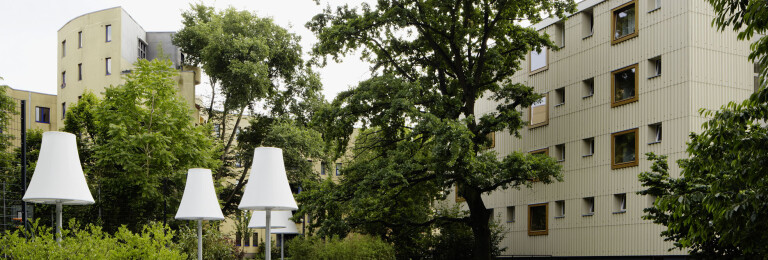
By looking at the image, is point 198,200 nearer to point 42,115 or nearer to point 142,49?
point 142,49

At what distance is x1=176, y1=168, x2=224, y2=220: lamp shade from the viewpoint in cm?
1290

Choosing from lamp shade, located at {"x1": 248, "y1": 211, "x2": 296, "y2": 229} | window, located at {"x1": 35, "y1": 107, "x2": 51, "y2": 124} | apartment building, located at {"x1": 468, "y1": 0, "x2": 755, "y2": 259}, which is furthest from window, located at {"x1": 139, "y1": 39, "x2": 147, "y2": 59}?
lamp shade, located at {"x1": 248, "y1": 211, "x2": 296, "y2": 229}

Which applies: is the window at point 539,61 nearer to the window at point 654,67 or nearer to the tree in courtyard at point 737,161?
the window at point 654,67

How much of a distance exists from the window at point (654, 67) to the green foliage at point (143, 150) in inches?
553

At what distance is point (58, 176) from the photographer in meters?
10.2

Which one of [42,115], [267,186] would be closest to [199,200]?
[267,186]

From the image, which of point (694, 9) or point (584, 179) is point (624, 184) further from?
point (694, 9)

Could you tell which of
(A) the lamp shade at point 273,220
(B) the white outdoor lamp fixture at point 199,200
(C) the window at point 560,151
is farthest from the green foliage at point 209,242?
(C) the window at point 560,151

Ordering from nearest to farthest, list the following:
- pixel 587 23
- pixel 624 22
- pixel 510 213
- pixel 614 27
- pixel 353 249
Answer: pixel 624 22 → pixel 614 27 → pixel 353 249 → pixel 587 23 → pixel 510 213

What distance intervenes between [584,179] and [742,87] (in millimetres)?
5863

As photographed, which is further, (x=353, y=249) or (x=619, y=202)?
(x=353, y=249)

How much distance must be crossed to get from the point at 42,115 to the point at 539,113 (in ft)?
120

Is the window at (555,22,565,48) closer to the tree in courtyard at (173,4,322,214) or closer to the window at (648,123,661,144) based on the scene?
the window at (648,123,661,144)

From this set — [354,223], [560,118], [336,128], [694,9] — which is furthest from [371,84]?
[694,9]
